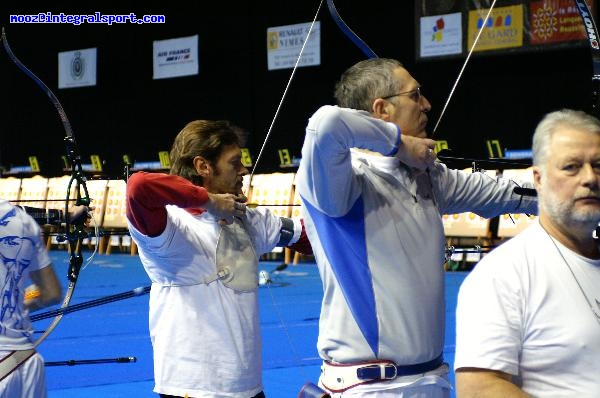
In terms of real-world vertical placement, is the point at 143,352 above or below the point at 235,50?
below

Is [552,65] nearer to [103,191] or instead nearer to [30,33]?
[103,191]

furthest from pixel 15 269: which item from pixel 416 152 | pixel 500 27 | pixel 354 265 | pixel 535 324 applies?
pixel 500 27

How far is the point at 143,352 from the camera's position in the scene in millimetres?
5875

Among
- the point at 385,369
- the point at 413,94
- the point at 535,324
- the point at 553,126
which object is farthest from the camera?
the point at 413,94

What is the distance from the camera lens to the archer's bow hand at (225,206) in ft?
8.60

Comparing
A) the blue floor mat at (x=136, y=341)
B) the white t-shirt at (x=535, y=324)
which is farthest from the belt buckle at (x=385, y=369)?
the blue floor mat at (x=136, y=341)

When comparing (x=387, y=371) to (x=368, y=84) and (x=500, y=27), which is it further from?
(x=500, y=27)

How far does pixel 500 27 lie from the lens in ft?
37.1

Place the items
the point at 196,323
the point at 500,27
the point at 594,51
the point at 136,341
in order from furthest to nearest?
the point at 500,27
the point at 136,341
the point at 594,51
the point at 196,323

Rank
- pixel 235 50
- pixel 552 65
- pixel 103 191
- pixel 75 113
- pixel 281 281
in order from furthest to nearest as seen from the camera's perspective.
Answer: pixel 75 113 < pixel 235 50 < pixel 103 191 < pixel 552 65 < pixel 281 281

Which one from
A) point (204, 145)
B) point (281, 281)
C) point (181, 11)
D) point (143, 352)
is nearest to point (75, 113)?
point (181, 11)

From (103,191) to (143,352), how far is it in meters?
8.72

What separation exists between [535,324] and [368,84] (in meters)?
0.80

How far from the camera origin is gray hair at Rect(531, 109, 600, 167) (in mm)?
1669
